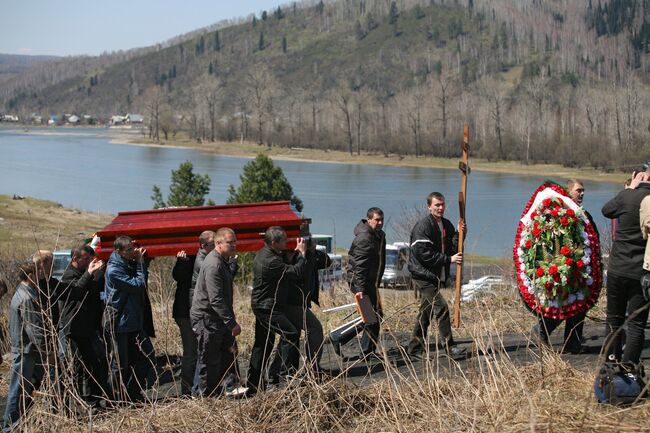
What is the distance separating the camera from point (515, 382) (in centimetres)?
557

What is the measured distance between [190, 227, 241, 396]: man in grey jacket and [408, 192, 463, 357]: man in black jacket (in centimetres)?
199

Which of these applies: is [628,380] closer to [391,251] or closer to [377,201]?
[391,251]

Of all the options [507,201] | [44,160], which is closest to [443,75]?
[44,160]

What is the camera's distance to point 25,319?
6750mm

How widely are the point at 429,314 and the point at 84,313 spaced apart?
3.26m

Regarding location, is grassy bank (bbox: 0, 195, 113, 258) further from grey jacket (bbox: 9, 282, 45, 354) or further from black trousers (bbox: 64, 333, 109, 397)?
grey jacket (bbox: 9, 282, 45, 354)

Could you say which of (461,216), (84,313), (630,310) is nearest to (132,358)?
(84,313)

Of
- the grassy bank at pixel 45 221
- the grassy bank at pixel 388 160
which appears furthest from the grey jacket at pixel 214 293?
the grassy bank at pixel 388 160

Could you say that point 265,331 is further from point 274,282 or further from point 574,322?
point 574,322

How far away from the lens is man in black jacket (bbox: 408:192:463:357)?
27.8 feet

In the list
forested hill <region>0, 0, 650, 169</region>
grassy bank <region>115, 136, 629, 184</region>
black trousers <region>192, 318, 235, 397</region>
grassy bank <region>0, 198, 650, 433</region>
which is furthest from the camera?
forested hill <region>0, 0, 650, 169</region>

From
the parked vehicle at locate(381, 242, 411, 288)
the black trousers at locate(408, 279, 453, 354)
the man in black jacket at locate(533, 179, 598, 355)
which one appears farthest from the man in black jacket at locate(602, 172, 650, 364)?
the parked vehicle at locate(381, 242, 411, 288)

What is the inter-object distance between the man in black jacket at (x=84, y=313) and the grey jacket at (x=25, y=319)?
515 millimetres

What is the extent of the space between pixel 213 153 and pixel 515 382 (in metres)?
104
